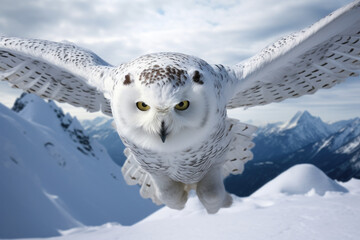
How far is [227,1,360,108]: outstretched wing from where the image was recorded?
5.74 ft

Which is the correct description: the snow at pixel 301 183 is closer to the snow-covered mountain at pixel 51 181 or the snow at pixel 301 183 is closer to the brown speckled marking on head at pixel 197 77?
the brown speckled marking on head at pixel 197 77

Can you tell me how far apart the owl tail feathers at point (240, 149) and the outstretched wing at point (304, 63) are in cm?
30

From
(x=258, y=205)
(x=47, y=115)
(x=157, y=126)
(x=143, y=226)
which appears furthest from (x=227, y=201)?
(x=47, y=115)

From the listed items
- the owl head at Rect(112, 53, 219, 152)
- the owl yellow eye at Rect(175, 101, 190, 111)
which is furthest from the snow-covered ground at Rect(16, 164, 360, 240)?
the owl yellow eye at Rect(175, 101, 190, 111)

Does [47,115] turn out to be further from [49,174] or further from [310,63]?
[310,63]

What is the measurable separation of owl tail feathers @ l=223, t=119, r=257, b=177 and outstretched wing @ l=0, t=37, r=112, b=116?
43.8 inches

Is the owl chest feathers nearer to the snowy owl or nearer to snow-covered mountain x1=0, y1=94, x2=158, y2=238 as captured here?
the snowy owl

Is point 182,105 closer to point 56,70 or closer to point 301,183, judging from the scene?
point 56,70

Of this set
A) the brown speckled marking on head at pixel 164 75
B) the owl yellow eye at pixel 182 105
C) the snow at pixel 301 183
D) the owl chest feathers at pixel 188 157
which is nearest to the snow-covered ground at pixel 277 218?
the snow at pixel 301 183

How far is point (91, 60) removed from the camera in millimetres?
2039

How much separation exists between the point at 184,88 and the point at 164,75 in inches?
3.7

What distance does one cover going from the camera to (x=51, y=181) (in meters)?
20.7

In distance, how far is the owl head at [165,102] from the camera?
1.08 meters

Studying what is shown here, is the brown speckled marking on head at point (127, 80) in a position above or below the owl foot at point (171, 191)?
above
